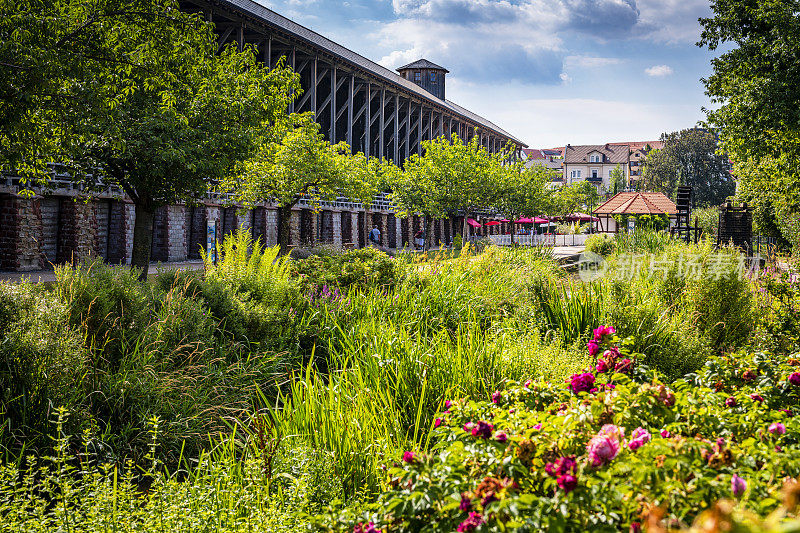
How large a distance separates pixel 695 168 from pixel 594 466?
96.2 meters

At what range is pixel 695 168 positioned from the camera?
291ft

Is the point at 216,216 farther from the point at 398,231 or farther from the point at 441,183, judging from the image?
the point at 398,231

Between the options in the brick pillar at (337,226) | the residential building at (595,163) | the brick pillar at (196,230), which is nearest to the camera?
the brick pillar at (196,230)

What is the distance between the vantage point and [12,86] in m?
9.09

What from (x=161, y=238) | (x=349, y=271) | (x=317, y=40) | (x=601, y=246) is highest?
(x=317, y=40)

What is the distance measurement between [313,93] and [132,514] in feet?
150

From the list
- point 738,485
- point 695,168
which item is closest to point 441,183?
point 738,485

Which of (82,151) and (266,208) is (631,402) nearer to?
(82,151)

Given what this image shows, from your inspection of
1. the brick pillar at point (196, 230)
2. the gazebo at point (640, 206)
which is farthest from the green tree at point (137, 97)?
the gazebo at point (640, 206)

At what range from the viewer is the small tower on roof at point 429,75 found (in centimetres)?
8275

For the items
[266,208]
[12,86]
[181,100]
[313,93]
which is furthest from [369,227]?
[12,86]

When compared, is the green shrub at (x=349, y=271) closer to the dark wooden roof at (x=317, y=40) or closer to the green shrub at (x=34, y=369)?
the green shrub at (x=34, y=369)

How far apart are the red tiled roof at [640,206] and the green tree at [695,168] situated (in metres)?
49.0

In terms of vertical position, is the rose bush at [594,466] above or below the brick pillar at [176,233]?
below
